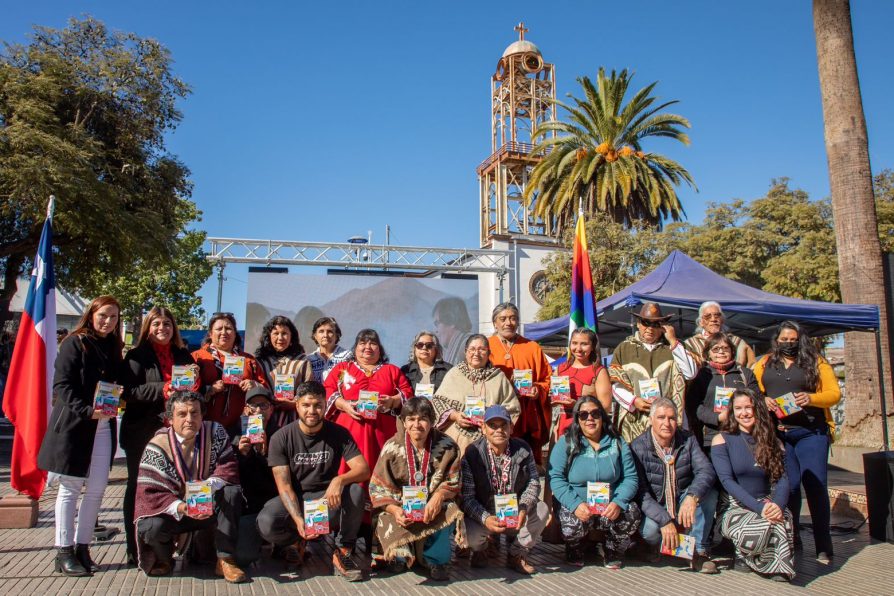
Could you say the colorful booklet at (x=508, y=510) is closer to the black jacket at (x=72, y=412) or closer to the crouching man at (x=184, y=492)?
the crouching man at (x=184, y=492)

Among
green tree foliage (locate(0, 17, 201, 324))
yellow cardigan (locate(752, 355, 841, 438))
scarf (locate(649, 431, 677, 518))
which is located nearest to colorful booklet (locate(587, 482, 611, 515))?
scarf (locate(649, 431, 677, 518))

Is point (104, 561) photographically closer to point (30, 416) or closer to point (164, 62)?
point (30, 416)

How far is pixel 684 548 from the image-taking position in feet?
15.9

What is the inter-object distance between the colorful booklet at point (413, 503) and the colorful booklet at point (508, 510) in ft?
1.72

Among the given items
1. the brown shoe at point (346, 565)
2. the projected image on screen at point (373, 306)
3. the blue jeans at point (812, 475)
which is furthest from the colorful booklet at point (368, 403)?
the projected image on screen at point (373, 306)

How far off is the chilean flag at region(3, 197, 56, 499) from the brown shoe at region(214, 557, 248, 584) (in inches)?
62.1

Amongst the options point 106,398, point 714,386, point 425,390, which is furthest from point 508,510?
point 106,398

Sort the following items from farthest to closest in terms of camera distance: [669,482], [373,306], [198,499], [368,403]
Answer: [373,306] → [368,403] → [669,482] → [198,499]

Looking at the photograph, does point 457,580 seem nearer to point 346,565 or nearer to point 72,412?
point 346,565

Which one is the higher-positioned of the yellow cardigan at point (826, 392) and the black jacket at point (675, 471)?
the yellow cardigan at point (826, 392)

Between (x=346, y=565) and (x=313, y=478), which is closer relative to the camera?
(x=346, y=565)

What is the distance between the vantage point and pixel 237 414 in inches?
209

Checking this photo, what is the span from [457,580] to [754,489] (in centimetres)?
225

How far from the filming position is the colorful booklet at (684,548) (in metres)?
4.82
